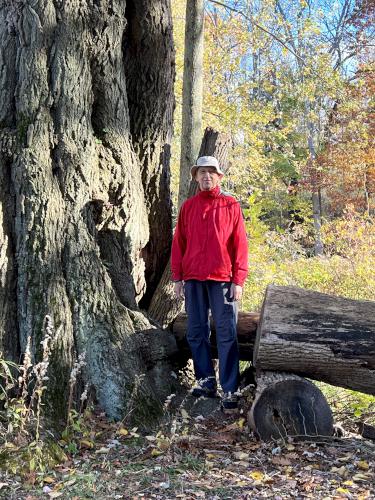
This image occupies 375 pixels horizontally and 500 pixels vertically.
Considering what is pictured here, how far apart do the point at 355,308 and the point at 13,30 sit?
3.80 meters

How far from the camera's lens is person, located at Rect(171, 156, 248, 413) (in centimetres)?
536

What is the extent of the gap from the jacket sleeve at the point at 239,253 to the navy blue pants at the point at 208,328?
0.44 ft

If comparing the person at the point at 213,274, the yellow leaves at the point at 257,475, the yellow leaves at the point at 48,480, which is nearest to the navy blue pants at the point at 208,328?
the person at the point at 213,274

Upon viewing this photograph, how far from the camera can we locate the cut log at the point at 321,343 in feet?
16.2

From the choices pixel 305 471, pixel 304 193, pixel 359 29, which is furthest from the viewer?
pixel 304 193

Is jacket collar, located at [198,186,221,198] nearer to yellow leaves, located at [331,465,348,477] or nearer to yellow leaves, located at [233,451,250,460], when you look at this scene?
yellow leaves, located at [233,451,250,460]

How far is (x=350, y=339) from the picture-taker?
4957 millimetres

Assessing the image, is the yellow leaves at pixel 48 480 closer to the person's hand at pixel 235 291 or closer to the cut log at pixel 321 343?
the cut log at pixel 321 343

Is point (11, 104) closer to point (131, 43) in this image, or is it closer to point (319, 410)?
point (131, 43)

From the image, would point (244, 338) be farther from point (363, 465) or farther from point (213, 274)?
point (363, 465)

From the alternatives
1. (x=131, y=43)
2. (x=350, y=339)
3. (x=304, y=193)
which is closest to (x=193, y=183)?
(x=131, y=43)

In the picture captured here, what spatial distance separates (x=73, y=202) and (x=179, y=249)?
1.12m

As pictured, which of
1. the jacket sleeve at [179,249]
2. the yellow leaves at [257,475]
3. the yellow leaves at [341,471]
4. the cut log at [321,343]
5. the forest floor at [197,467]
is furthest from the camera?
the jacket sleeve at [179,249]

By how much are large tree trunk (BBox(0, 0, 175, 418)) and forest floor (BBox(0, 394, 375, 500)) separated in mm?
404
